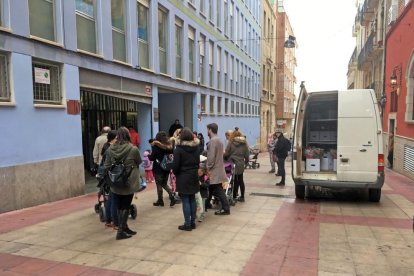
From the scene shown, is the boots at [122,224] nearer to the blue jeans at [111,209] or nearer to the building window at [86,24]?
the blue jeans at [111,209]

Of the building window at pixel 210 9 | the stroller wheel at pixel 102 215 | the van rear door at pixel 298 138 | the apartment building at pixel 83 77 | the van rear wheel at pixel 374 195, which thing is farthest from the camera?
the building window at pixel 210 9

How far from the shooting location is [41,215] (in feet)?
21.9

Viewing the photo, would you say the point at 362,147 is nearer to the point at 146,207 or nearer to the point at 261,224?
the point at 261,224

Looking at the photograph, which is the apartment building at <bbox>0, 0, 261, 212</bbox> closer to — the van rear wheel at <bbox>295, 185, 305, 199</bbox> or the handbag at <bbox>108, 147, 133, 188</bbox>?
the handbag at <bbox>108, 147, 133, 188</bbox>

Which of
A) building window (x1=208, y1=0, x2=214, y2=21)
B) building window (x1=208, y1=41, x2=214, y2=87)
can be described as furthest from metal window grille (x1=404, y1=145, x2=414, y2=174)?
building window (x1=208, y1=0, x2=214, y2=21)

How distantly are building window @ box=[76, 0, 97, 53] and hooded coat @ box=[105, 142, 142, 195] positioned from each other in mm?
4972

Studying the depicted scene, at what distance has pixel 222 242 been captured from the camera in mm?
5109

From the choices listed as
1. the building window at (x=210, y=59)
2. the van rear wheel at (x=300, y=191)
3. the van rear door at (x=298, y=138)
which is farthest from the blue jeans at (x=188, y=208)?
the building window at (x=210, y=59)

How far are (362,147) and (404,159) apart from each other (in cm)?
776

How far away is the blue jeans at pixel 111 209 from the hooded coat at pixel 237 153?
289cm

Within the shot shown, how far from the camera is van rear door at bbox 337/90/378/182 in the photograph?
757 centimetres

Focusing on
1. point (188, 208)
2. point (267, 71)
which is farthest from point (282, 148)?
point (267, 71)

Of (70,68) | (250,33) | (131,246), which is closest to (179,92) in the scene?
(70,68)

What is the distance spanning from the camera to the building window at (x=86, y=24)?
912 centimetres
